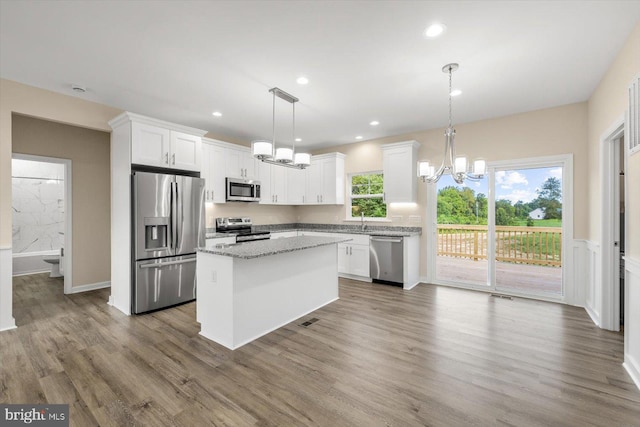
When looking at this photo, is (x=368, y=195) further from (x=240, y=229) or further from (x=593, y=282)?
(x=593, y=282)

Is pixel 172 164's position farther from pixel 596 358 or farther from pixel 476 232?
pixel 476 232

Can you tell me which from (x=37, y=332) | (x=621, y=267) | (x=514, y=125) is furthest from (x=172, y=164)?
(x=621, y=267)

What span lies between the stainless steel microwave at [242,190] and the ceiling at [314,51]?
4.90ft

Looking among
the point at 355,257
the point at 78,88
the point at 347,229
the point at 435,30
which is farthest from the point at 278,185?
the point at 435,30

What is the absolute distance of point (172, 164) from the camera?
4.13m

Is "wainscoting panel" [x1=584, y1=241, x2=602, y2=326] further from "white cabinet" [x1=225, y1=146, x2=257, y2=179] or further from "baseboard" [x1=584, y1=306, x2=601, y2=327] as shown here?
"white cabinet" [x1=225, y1=146, x2=257, y2=179]

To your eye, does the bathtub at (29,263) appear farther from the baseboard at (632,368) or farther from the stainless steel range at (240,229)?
the baseboard at (632,368)

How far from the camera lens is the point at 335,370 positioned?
7.89 ft

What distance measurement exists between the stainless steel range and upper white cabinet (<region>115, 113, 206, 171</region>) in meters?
1.32

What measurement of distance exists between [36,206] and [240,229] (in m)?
5.00

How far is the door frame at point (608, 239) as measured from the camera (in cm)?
315

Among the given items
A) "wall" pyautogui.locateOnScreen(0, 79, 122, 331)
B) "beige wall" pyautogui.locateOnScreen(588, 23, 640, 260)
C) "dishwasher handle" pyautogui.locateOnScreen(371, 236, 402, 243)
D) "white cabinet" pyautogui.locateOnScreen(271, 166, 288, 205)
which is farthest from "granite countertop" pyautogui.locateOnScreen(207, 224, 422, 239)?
"beige wall" pyautogui.locateOnScreen(588, 23, 640, 260)

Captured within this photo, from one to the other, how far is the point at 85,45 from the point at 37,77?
1208mm

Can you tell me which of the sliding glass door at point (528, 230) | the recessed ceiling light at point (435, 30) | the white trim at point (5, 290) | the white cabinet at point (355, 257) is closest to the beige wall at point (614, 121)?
the sliding glass door at point (528, 230)
